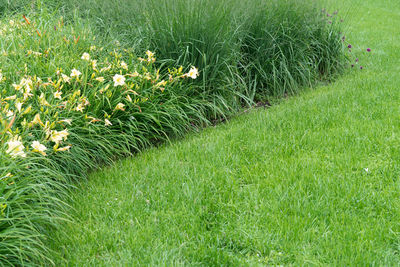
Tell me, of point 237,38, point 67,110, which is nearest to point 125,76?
point 67,110

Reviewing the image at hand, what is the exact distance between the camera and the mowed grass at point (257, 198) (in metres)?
2.30

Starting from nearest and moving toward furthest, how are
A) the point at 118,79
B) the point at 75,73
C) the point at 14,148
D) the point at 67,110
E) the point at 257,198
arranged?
the point at 14,148 → the point at 257,198 → the point at 67,110 → the point at 75,73 → the point at 118,79

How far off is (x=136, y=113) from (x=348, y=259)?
230 cm

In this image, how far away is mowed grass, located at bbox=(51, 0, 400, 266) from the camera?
2297mm

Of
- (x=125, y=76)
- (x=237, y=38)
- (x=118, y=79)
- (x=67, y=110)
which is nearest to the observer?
(x=67, y=110)

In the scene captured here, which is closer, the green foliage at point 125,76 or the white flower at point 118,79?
the green foliage at point 125,76

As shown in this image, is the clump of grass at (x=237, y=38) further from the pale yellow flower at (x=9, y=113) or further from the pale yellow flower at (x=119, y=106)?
the pale yellow flower at (x=9, y=113)

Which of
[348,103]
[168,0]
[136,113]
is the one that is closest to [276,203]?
[136,113]

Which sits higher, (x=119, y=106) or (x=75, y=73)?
(x=75, y=73)

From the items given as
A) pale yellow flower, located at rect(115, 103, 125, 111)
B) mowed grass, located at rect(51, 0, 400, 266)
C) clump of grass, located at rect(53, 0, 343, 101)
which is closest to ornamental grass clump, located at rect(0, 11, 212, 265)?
pale yellow flower, located at rect(115, 103, 125, 111)

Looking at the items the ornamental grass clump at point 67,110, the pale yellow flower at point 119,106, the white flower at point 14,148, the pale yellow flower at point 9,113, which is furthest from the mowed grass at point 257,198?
the pale yellow flower at point 9,113

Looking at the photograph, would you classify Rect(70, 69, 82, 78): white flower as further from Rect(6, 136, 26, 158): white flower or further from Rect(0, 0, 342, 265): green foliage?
Rect(6, 136, 26, 158): white flower

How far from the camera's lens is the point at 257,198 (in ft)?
9.10

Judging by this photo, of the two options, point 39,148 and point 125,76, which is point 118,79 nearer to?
point 125,76
